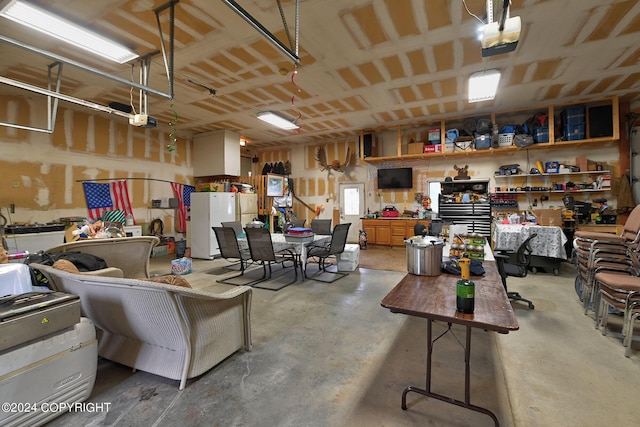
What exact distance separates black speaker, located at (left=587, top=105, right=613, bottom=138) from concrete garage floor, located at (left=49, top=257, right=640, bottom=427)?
4.33 metres

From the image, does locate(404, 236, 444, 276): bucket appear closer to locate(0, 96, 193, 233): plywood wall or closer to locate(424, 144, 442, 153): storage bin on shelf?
locate(424, 144, 442, 153): storage bin on shelf

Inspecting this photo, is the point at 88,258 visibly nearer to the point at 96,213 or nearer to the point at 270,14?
the point at 270,14

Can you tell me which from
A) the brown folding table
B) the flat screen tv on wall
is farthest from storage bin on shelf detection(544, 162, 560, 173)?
the brown folding table

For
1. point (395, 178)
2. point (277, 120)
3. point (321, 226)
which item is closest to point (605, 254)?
point (321, 226)

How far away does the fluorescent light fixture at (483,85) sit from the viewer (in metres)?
4.35

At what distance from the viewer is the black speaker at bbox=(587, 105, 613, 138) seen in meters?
5.48

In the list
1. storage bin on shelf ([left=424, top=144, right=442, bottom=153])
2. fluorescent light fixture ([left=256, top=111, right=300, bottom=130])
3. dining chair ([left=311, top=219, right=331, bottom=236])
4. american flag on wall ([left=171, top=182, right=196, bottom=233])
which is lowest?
dining chair ([left=311, top=219, right=331, bottom=236])

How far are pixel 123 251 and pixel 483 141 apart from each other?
23.5 ft

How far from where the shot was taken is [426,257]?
227 centimetres

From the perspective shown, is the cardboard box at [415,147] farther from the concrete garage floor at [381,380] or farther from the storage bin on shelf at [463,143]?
the concrete garage floor at [381,380]

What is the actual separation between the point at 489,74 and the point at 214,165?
256 inches

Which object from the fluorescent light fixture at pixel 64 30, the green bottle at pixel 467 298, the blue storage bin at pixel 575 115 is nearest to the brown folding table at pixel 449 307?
the green bottle at pixel 467 298

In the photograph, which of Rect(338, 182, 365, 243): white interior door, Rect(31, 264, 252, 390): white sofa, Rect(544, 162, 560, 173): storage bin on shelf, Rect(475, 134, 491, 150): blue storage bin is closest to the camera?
Rect(31, 264, 252, 390): white sofa

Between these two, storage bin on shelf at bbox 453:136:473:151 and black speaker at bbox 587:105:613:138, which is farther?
storage bin on shelf at bbox 453:136:473:151
